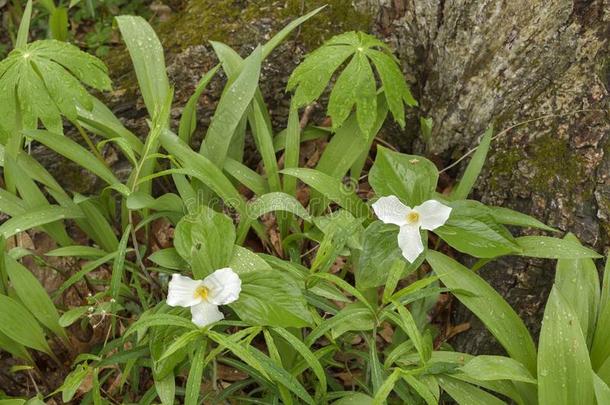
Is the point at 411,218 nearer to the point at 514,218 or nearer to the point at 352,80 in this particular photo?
the point at 514,218

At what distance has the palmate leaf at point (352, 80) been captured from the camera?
2164 millimetres

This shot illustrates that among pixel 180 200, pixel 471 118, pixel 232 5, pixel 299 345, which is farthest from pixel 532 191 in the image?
pixel 232 5

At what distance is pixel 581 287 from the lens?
6.37ft

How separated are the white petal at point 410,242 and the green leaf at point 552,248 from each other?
0.34m

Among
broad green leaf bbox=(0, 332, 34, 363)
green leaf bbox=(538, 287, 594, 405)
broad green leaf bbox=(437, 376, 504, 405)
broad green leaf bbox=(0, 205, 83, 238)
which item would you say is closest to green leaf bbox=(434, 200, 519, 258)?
green leaf bbox=(538, 287, 594, 405)

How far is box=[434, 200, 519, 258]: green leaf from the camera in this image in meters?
1.91

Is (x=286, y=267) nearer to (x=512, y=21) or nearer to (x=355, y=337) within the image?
(x=355, y=337)

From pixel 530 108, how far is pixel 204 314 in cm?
128

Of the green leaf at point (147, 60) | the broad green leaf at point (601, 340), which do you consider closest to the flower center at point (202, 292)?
the green leaf at point (147, 60)

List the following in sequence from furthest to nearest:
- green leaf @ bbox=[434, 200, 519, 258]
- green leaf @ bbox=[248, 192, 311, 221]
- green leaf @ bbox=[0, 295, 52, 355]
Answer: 1. green leaf @ bbox=[248, 192, 311, 221]
2. green leaf @ bbox=[0, 295, 52, 355]
3. green leaf @ bbox=[434, 200, 519, 258]

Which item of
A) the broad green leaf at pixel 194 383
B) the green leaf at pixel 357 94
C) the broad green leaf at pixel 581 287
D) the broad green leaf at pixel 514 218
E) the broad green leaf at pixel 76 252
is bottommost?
the broad green leaf at pixel 76 252

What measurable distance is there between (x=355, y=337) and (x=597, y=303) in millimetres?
758

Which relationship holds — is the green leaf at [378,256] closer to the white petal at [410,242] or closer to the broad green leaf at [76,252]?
the white petal at [410,242]

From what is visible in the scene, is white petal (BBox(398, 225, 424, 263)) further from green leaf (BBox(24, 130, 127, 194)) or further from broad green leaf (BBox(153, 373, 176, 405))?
green leaf (BBox(24, 130, 127, 194))
